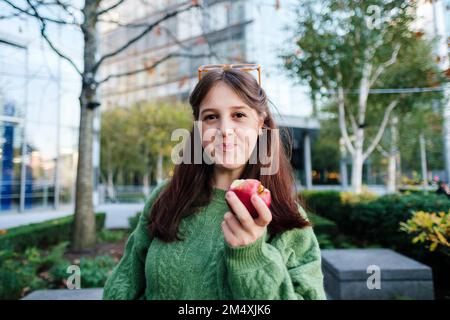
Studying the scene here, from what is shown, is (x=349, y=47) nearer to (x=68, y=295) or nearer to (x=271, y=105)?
(x=271, y=105)

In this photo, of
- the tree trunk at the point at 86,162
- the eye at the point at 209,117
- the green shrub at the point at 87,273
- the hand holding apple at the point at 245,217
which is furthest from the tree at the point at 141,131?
the hand holding apple at the point at 245,217

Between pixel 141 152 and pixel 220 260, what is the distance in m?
20.7

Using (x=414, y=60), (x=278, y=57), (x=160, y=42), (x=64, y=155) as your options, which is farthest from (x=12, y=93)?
(x=414, y=60)

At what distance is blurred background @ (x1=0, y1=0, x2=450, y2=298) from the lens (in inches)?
179

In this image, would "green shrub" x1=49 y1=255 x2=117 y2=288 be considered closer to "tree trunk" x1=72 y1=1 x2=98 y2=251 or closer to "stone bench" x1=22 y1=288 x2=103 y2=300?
"stone bench" x1=22 y1=288 x2=103 y2=300

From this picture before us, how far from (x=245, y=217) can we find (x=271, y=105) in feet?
2.45

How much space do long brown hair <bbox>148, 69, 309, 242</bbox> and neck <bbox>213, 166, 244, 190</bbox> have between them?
3cm

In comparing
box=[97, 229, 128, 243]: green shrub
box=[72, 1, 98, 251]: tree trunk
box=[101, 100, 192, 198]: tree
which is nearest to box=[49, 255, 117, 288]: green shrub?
box=[72, 1, 98, 251]: tree trunk

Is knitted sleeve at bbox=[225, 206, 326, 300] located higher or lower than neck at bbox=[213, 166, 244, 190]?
lower

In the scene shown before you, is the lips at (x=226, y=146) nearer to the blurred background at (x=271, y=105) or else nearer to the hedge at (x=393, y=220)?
the blurred background at (x=271, y=105)

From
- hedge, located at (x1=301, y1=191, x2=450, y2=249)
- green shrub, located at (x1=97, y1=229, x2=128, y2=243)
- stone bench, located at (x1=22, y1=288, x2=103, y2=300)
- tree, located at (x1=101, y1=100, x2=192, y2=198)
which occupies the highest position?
tree, located at (x1=101, y1=100, x2=192, y2=198)

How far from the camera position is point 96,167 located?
15891 millimetres

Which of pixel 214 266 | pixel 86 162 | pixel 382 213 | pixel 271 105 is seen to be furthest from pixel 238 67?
pixel 382 213
